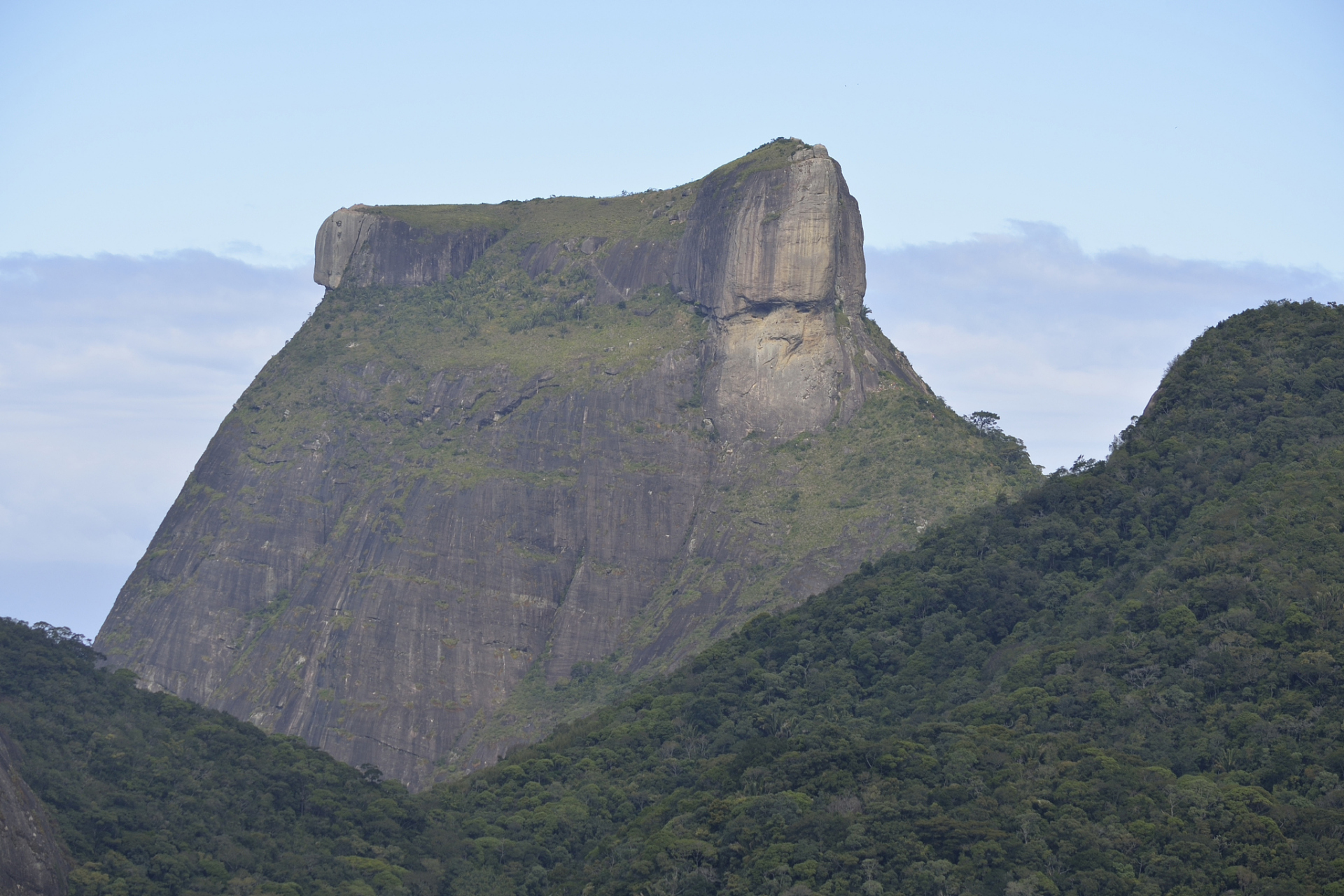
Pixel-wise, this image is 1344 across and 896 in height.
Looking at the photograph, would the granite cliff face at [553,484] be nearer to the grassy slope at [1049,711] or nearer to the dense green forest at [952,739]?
the dense green forest at [952,739]

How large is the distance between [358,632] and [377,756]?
34.7 feet

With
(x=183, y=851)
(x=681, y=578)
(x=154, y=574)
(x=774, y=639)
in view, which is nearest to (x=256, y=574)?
(x=154, y=574)

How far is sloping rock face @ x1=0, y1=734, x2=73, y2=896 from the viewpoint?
78375 mm

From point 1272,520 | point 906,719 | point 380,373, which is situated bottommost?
point 906,719

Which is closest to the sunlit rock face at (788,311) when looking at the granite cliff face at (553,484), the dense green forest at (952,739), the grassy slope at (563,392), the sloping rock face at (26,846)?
the granite cliff face at (553,484)

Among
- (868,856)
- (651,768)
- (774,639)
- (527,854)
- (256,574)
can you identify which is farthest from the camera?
(256,574)

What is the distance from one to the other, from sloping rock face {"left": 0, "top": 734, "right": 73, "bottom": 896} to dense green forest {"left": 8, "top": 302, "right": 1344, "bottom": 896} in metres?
1.30

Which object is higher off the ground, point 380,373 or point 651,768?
point 380,373

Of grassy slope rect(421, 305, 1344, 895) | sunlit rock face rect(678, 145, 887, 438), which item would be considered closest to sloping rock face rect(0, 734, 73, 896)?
grassy slope rect(421, 305, 1344, 895)

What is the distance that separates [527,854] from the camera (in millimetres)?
96875

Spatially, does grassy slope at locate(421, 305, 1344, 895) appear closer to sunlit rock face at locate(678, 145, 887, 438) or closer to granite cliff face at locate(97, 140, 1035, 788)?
granite cliff face at locate(97, 140, 1035, 788)

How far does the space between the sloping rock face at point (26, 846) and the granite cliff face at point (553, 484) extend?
178 ft

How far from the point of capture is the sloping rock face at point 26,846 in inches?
3086

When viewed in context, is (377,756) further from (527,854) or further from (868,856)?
(868,856)
